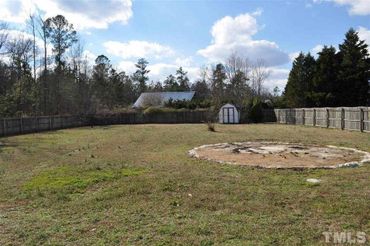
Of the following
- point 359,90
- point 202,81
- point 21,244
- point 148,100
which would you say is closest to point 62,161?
point 21,244

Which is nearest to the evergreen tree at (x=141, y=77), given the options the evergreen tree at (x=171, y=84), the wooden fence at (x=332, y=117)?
the evergreen tree at (x=171, y=84)

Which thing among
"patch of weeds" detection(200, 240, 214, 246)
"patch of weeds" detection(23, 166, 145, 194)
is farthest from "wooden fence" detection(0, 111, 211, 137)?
"patch of weeds" detection(200, 240, 214, 246)

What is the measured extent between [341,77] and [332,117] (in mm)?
11099

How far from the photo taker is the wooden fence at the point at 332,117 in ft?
73.2

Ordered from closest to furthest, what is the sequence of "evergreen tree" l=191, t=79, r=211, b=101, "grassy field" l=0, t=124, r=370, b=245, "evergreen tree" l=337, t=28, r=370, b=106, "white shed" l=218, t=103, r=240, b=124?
"grassy field" l=0, t=124, r=370, b=245 < "evergreen tree" l=337, t=28, r=370, b=106 < "white shed" l=218, t=103, r=240, b=124 < "evergreen tree" l=191, t=79, r=211, b=101

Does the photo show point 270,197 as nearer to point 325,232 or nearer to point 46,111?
point 325,232

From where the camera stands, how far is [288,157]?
415 inches

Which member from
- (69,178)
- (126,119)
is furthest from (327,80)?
(69,178)

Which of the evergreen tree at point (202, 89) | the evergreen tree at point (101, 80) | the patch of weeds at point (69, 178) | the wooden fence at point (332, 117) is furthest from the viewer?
the evergreen tree at point (202, 89)

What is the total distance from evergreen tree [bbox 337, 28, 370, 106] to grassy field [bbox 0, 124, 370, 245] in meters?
29.5

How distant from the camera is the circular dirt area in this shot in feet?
30.3

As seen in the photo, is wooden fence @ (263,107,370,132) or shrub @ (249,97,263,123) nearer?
wooden fence @ (263,107,370,132)

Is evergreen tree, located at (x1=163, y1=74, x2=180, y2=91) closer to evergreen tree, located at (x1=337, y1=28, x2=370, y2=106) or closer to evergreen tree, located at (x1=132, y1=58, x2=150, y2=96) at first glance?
evergreen tree, located at (x1=132, y1=58, x2=150, y2=96)

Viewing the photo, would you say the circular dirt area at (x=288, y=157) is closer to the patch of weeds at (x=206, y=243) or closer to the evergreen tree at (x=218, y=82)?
the patch of weeds at (x=206, y=243)
